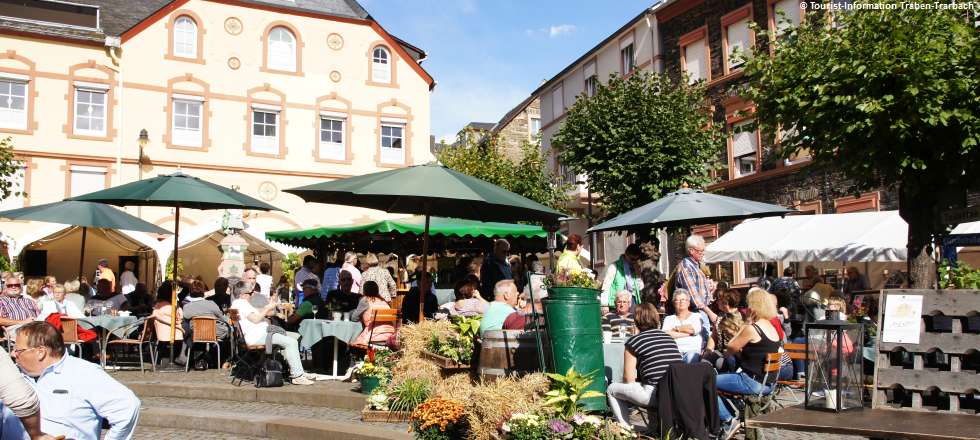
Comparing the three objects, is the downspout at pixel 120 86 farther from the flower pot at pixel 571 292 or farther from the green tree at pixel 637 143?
the flower pot at pixel 571 292

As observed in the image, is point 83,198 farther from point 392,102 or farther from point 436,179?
point 392,102

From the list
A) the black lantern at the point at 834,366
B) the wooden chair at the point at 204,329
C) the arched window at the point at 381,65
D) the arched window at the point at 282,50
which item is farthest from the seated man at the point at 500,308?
the arched window at the point at 381,65

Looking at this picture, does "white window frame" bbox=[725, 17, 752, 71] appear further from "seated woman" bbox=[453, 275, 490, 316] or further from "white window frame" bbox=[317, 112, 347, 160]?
"seated woman" bbox=[453, 275, 490, 316]

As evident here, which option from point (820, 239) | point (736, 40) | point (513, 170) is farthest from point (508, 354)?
point (513, 170)

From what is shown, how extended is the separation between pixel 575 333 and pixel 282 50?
83.8 ft

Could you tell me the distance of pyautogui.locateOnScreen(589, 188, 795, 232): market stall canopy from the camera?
38.1 feet

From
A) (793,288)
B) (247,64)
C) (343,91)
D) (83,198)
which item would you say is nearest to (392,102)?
(343,91)

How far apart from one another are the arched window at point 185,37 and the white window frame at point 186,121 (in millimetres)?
1496

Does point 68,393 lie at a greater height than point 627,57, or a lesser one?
lesser

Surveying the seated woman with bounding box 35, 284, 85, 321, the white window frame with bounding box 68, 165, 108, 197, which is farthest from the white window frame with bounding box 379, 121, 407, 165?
the seated woman with bounding box 35, 284, 85, 321

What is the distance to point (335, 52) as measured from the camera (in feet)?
103

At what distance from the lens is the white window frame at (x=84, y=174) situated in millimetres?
27062

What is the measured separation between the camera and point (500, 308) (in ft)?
28.3

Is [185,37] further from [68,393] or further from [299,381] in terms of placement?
[68,393]
